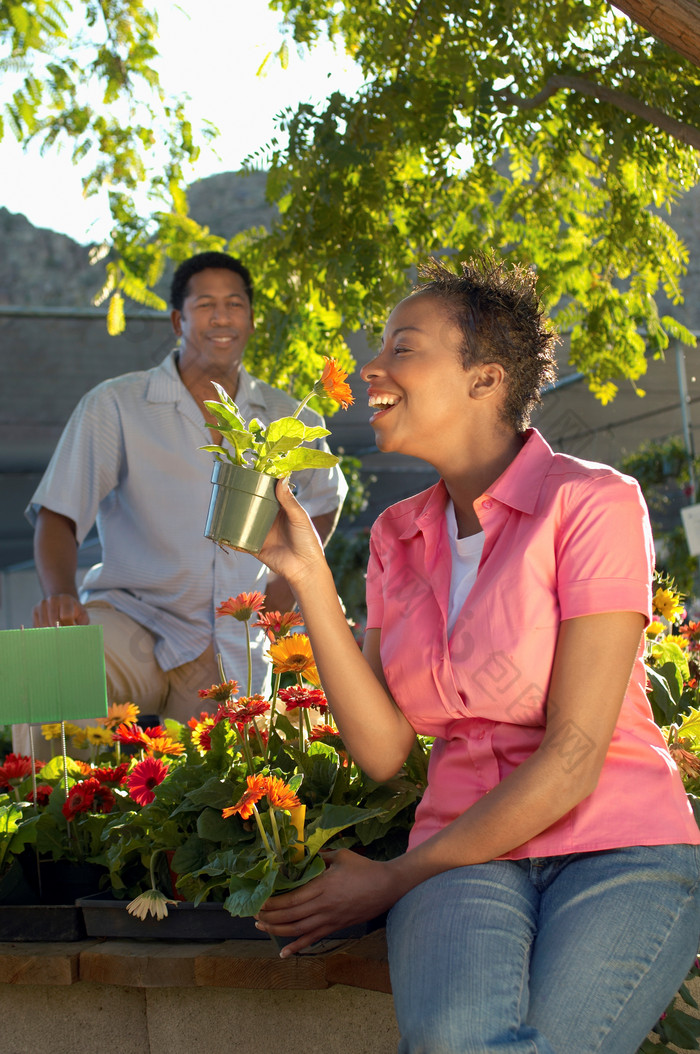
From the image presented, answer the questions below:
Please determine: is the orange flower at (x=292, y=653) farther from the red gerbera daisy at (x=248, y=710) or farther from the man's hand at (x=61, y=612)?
the man's hand at (x=61, y=612)

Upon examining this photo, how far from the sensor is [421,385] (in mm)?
1644

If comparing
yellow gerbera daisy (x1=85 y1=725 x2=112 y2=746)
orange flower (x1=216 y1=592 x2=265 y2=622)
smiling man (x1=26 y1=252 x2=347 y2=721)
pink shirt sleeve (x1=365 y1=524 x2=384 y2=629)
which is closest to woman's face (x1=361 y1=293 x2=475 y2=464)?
pink shirt sleeve (x1=365 y1=524 x2=384 y2=629)

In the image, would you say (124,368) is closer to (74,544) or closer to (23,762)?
(74,544)

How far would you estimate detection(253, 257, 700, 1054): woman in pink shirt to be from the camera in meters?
1.27

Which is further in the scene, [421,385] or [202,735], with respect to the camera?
[202,735]

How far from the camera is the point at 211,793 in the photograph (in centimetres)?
176

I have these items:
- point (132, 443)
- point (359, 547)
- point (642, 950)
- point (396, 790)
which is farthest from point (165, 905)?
point (359, 547)

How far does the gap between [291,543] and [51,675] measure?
748mm

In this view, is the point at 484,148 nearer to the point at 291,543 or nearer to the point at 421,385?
the point at 421,385

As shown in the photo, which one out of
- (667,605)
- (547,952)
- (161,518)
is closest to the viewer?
(547,952)

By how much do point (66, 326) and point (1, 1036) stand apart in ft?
16.6

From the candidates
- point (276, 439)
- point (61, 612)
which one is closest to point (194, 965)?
point (276, 439)

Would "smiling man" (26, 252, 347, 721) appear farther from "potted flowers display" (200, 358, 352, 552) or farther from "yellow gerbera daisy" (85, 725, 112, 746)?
"potted flowers display" (200, 358, 352, 552)

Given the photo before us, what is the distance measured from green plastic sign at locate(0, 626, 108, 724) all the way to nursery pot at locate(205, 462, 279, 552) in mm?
701
